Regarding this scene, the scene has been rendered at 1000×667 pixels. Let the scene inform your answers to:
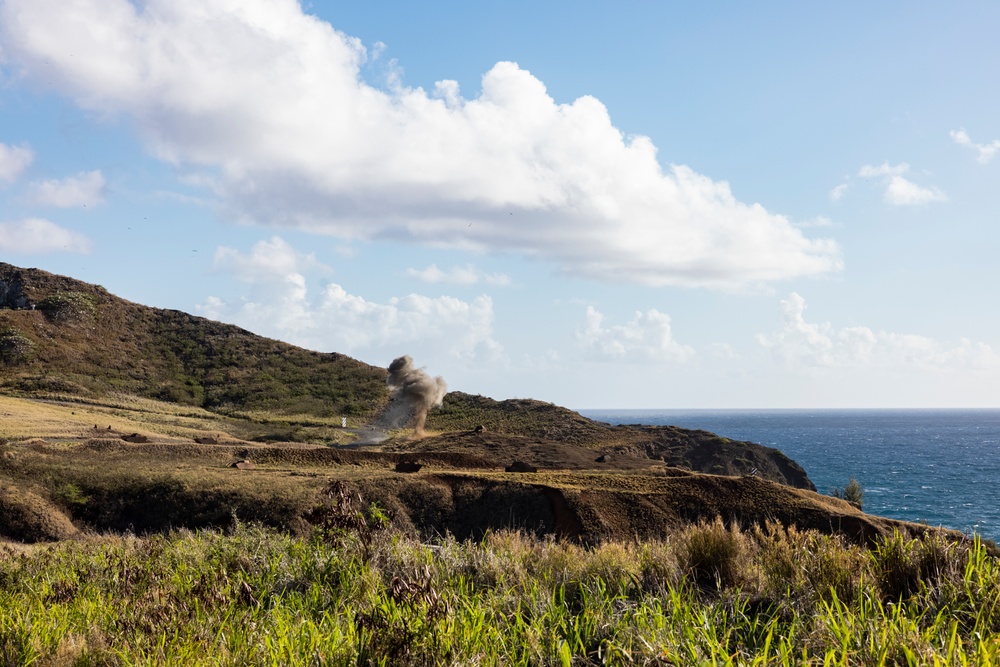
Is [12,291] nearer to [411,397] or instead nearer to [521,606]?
[411,397]

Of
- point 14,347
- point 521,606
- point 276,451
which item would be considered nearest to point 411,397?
point 276,451

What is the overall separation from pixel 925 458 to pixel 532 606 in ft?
387

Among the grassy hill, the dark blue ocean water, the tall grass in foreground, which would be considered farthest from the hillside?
the dark blue ocean water

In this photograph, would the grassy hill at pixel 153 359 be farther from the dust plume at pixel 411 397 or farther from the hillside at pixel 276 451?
the dust plume at pixel 411 397

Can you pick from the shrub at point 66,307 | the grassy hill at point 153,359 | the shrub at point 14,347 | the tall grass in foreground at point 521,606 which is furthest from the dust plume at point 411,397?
the tall grass in foreground at point 521,606

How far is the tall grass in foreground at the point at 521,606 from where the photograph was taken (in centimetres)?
459

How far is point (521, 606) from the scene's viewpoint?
19.4ft

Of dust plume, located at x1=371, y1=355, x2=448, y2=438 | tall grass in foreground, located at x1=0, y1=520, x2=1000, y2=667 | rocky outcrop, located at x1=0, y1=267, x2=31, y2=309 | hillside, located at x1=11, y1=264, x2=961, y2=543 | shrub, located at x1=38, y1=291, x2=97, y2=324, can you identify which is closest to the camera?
tall grass in foreground, located at x1=0, y1=520, x2=1000, y2=667

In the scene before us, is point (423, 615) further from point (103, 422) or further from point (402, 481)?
point (103, 422)

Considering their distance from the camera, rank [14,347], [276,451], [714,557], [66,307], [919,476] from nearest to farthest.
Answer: [714,557]
[276,451]
[14,347]
[919,476]
[66,307]

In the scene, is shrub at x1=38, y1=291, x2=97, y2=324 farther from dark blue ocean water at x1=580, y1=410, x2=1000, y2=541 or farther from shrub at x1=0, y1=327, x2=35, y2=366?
dark blue ocean water at x1=580, y1=410, x2=1000, y2=541

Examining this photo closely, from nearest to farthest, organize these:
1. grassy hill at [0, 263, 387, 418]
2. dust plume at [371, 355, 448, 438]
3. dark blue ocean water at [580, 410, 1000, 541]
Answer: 1. dark blue ocean water at [580, 410, 1000, 541]
2. dust plume at [371, 355, 448, 438]
3. grassy hill at [0, 263, 387, 418]

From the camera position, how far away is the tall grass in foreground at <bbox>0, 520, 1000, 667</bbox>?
4.59 metres

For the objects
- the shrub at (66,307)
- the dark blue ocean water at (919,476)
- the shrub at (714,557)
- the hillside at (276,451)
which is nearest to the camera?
the shrub at (714,557)
